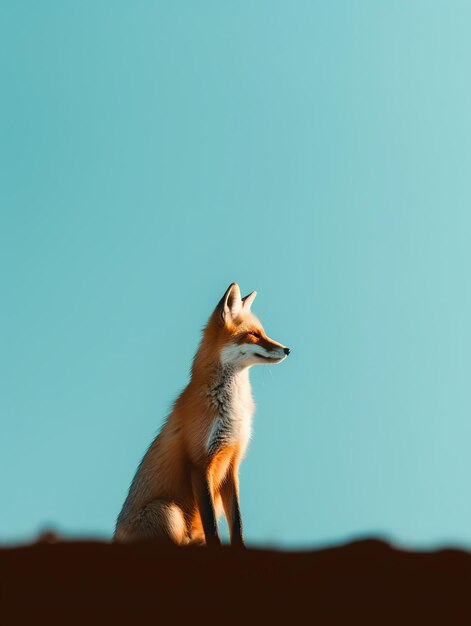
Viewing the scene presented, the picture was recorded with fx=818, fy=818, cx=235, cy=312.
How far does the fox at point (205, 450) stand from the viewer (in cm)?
883

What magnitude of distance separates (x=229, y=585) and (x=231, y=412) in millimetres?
3977

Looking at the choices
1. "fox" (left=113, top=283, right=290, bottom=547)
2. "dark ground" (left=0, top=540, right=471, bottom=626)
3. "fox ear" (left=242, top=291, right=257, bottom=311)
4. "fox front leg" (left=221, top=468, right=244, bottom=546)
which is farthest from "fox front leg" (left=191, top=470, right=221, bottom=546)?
"fox ear" (left=242, top=291, right=257, bottom=311)

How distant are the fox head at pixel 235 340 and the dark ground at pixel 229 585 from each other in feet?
12.8

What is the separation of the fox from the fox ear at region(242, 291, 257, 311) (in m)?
0.46

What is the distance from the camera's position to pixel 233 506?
9.25m

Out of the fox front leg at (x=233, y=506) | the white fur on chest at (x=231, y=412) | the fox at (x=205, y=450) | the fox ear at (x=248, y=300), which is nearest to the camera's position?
the fox at (x=205, y=450)

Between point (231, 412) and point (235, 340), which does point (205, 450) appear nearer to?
point (231, 412)

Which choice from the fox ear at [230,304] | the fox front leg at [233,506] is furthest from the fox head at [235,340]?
the fox front leg at [233,506]

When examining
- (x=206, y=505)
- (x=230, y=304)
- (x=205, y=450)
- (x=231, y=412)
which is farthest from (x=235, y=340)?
(x=206, y=505)

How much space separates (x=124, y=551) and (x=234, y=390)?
391 cm

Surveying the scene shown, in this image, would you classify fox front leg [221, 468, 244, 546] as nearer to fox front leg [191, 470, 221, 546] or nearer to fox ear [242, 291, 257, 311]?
fox front leg [191, 470, 221, 546]

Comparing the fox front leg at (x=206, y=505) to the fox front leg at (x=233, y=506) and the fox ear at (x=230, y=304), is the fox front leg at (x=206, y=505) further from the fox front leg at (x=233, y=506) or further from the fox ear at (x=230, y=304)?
the fox ear at (x=230, y=304)

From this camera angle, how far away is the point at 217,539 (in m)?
8.61

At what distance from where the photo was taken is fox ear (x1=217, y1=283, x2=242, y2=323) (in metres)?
10.2
